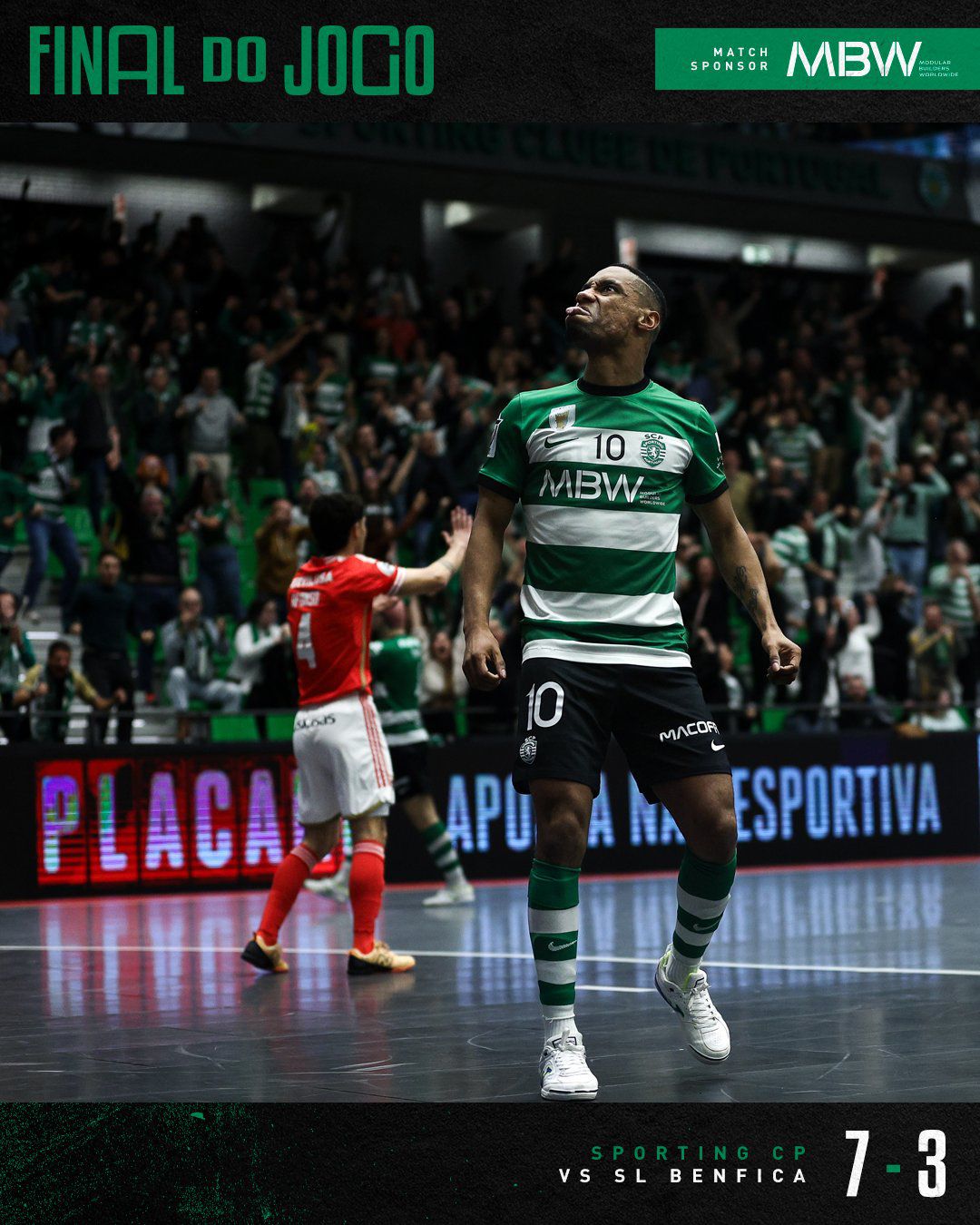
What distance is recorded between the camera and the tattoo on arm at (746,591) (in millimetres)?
5805

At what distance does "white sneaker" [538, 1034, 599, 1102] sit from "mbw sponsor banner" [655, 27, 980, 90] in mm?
2894

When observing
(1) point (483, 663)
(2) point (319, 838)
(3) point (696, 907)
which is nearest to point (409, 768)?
(2) point (319, 838)

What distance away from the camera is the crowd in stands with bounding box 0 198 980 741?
15.6m

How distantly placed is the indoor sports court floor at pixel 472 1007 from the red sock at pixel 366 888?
280 mm

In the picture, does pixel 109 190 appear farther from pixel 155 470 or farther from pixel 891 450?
pixel 891 450

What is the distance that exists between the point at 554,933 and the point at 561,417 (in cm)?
161

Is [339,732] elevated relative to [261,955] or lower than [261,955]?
elevated

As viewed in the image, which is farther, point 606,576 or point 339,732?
point 339,732

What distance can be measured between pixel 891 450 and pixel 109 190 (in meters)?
11.8

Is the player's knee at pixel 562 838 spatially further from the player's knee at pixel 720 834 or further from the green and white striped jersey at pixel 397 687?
the green and white striped jersey at pixel 397 687

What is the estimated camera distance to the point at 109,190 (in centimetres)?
2536

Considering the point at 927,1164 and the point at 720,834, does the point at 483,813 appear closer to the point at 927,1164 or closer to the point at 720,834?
the point at 720,834

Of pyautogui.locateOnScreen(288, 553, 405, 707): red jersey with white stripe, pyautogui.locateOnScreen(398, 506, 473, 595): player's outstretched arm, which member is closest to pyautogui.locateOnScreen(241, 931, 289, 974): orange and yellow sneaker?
pyautogui.locateOnScreen(288, 553, 405, 707): red jersey with white stripe

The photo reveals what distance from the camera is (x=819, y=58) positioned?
17.3 feet
